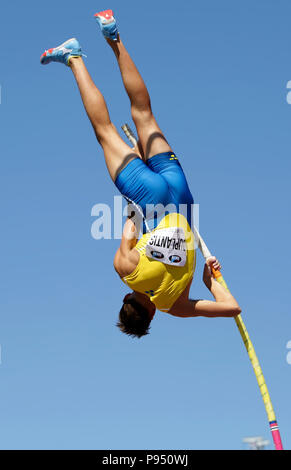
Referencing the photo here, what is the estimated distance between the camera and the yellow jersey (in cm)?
1406

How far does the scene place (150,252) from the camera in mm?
14078

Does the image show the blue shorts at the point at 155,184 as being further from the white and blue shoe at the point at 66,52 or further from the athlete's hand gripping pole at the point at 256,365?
the white and blue shoe at the point at 66,52

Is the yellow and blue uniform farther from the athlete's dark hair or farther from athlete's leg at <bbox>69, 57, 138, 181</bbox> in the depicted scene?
the athlete's dark hair

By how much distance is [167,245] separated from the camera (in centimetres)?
1402

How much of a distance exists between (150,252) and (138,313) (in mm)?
993

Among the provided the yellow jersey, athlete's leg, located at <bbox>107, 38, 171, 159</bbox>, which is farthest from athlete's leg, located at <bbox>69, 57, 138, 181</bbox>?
the yellow jersey

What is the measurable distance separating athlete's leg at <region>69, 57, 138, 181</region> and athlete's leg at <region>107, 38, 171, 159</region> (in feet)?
1.16

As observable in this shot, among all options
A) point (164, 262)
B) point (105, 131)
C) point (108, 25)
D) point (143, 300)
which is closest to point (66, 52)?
point (108, 25)

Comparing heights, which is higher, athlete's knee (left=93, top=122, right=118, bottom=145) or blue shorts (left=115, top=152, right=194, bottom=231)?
athlete's knee (left=93, top=122, right=118, bottom=145)
